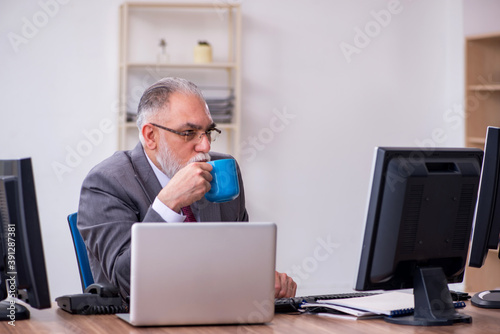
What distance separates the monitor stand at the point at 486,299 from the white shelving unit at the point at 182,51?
246 cm

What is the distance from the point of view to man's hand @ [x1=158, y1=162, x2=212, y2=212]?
72.3 inches

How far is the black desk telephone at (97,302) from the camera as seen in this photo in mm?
1693

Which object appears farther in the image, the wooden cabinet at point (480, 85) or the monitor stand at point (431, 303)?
the wooden cabinet at point (480, 85)

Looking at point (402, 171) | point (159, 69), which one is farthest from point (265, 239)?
point (159, 69)

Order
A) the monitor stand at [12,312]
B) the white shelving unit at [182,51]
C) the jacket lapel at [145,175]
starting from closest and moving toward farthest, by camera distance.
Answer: the monitor stand at [12,312], the jacket lapel at [145,175], the white shelving unit at [182,51]

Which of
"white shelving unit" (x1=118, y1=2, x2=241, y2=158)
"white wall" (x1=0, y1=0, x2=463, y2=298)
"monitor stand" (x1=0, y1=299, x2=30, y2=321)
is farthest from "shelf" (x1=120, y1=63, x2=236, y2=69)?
"monitor stand" (x1=0, y1=299, x2=30, y2=321)

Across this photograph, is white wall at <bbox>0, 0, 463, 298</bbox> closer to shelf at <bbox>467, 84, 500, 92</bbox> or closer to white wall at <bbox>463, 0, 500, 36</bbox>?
white wall at <bbox>463, 0, 500, 36</bbox>

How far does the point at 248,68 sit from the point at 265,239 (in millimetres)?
3124

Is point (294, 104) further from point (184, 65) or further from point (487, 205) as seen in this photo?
point (487, 205)

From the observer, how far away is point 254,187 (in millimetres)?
4586

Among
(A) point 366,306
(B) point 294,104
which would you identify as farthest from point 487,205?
(B) point 294,104

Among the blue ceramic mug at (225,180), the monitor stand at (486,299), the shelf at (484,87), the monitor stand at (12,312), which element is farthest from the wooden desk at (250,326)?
the shelf at (484,87)

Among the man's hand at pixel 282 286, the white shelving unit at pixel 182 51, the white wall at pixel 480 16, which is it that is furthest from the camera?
the white wall at pixel 480 16

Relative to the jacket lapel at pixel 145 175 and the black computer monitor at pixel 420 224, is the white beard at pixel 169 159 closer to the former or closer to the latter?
the jacket lapel at pixel 145 175
